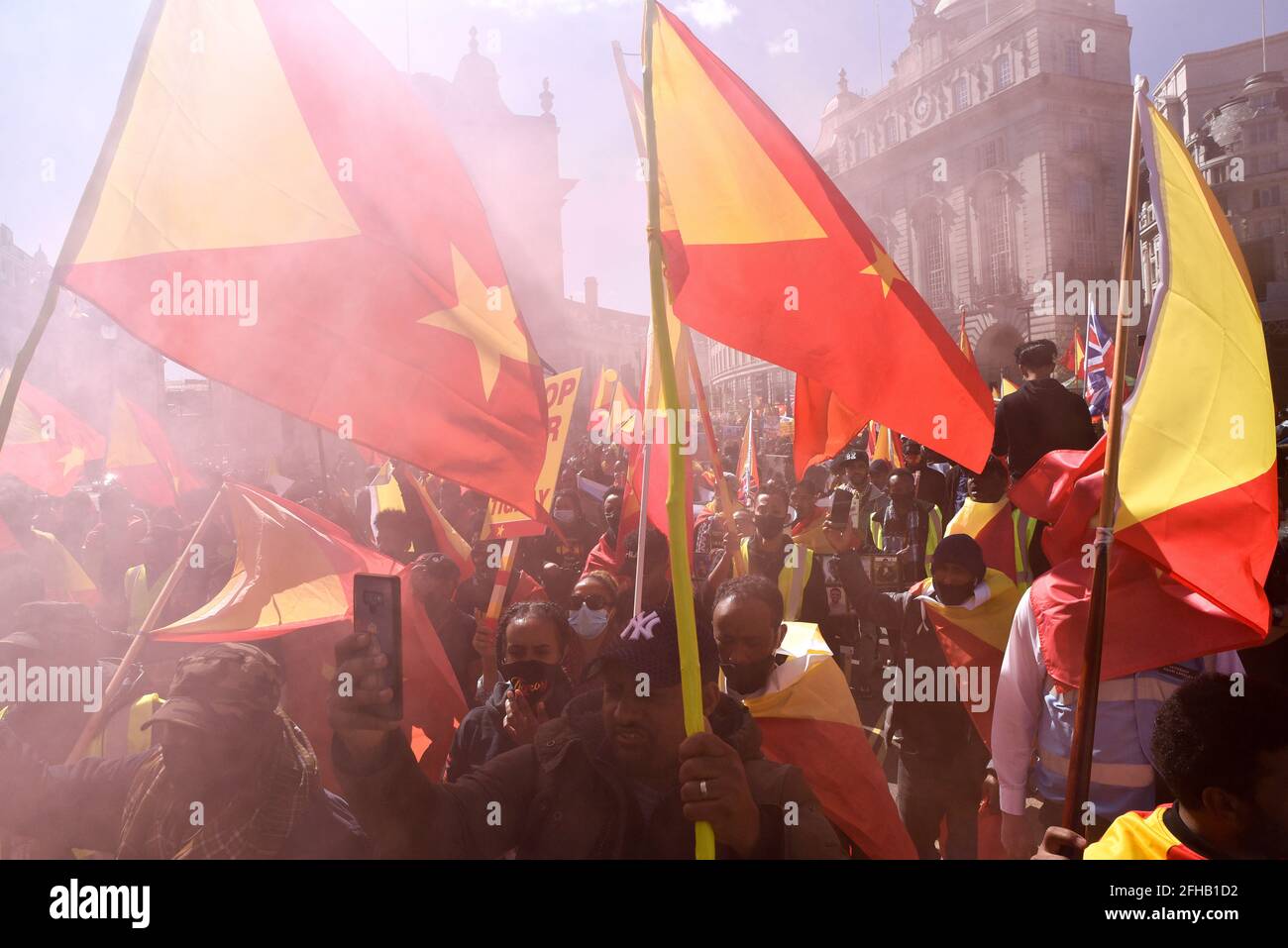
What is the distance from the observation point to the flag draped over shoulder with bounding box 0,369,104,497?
707cm

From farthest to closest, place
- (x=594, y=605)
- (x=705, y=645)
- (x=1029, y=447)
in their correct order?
(x=1029, y=447) → (x=594, y=605) → (x=705, y=645)

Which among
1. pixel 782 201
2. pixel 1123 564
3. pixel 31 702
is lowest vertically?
pixel 31 702

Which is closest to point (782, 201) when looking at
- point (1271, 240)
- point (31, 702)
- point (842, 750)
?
point (842, 750)

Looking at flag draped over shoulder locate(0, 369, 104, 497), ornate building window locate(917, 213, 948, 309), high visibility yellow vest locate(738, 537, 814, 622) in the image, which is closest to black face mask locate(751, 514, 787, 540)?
high visibility yellow vest locate(738, 537, 814, 622)

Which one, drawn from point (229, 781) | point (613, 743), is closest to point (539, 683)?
point (613, 743)

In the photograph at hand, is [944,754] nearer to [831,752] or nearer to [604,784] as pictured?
[831,752]

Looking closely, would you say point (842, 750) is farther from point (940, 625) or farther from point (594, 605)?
point (594, 605)

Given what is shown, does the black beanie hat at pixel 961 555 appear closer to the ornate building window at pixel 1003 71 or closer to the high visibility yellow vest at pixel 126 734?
the high visibility yellow vest at pixel 126 734

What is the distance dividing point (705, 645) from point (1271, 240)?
34.9 m

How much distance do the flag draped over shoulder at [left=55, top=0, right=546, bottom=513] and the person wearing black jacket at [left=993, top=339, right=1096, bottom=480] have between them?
9.60 feet

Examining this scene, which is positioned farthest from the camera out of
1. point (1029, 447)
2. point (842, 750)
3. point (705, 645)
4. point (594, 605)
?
point (1029, 447)

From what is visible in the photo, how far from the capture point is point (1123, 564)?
2.98 meters

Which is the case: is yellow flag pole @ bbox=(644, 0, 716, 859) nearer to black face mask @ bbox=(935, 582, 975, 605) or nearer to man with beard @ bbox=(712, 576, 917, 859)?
man with beard @ bbox=(712, 576, 917, 859)

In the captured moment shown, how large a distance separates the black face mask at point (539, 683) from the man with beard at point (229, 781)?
110cm
